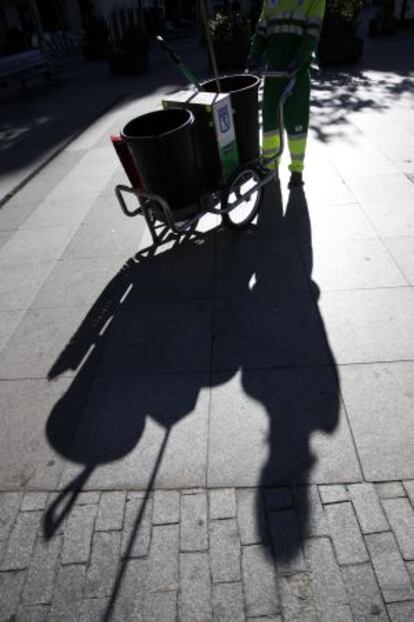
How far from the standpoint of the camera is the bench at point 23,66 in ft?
40.0

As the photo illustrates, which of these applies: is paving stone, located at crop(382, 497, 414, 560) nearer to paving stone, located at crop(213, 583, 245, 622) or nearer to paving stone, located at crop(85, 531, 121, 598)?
paving stone, located at crop(213, 583, 245, 622)

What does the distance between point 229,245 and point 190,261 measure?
17.9 inches

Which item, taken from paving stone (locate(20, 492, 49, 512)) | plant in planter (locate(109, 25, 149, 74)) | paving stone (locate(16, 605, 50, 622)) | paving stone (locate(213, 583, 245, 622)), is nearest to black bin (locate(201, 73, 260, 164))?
paving stone (locate(20, 492, 49, 512))

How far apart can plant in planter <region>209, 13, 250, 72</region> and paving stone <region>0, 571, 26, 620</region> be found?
12.5 metres

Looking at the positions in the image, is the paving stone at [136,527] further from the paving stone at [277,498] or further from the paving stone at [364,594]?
the paving stone at [364,594]

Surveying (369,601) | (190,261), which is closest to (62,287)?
(190,261)

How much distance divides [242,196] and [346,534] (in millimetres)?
3082

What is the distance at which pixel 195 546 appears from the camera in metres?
2.11

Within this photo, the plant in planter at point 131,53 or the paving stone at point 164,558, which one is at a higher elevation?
the plant in planter at point 131,53

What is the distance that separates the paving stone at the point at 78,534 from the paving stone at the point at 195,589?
48cm

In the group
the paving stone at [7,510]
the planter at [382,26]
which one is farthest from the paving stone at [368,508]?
the planter at [382,26]

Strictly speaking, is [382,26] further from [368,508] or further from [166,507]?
[166,507]

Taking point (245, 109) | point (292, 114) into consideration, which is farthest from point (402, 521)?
point (292, 114)

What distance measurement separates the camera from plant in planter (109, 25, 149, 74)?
43.9 ft
